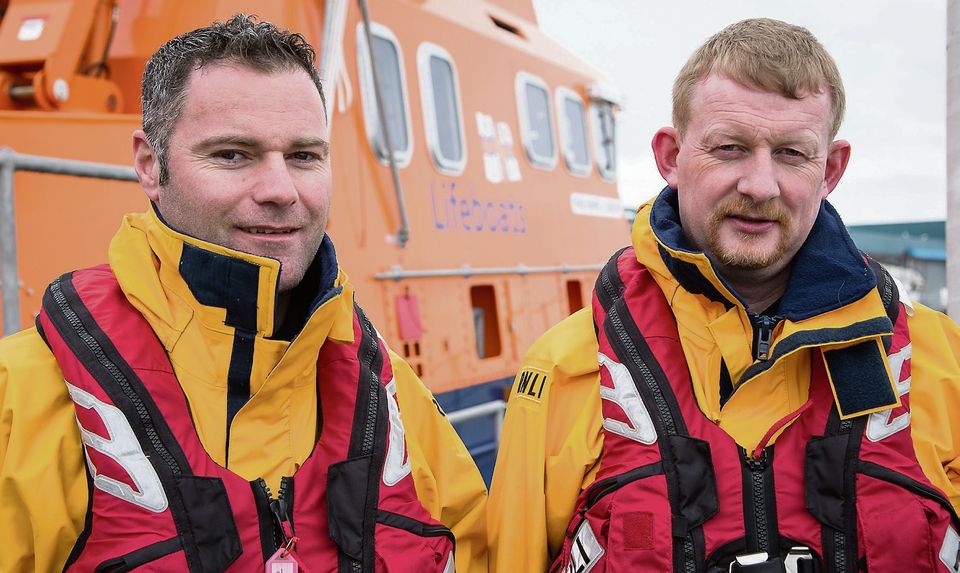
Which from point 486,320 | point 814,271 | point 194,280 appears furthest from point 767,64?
point 486,320

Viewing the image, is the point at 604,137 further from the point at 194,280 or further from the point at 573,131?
the point at 194,280

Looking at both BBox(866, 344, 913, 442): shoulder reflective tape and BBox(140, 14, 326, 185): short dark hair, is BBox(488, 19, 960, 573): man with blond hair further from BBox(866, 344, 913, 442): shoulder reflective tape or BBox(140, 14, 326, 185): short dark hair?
BBox(140, 14, 326, 185): short dark hair

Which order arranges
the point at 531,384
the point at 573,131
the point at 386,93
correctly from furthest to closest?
the point at 573,131
the point at 386,93
the point at 531,384

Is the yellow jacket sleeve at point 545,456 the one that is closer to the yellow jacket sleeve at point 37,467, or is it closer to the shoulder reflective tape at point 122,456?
the shoulder reflective tape at point 122,456

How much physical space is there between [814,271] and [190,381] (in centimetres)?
130

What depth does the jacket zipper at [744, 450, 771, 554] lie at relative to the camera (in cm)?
169

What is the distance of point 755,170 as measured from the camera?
5.77 feet

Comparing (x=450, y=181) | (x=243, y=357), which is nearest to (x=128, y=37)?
(x=450, y=181)

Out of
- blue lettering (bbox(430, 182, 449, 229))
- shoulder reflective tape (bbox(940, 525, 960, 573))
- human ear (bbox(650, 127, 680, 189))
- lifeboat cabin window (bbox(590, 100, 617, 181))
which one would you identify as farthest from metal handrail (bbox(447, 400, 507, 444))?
lifeboat cabin window (bbox(590, 100, 617, 181))

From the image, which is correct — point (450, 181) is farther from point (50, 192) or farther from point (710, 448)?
point (710, 448)

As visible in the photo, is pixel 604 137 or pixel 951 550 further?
pixel 604 137

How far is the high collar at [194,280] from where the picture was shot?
161cm

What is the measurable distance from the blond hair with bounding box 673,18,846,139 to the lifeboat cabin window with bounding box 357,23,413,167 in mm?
2348

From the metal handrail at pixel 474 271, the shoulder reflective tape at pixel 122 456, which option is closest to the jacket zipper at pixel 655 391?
the shoulder reflective tape at pixel 122 456
